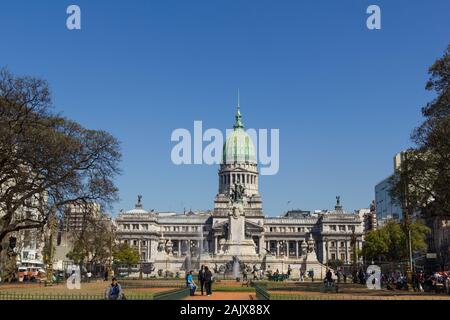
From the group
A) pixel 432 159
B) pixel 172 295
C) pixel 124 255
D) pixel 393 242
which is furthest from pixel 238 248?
pixel 172 295

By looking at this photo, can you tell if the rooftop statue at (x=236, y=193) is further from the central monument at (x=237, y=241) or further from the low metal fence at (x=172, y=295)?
the low metal fence at (x=172, y=295)

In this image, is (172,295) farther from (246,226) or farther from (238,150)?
(238,150)

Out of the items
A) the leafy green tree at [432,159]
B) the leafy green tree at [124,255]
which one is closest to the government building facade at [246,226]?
the leafy green tree at [124,255]

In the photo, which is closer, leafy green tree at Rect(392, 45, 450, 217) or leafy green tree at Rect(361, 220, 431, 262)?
leafy green tree at Rect(392, 45, 450, 217)

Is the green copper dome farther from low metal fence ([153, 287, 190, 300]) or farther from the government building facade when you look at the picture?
low metal fence ([153, 287, 190, 300])

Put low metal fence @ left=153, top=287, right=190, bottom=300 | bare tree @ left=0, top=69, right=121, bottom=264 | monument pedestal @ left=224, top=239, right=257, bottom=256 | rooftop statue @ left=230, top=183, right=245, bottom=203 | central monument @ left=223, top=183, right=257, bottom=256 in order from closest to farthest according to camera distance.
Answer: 1. low metal fence @ left=153, top=287, right=190, bottom=300
2. bare tree @ left=0, top=69, right=121, bottom=264
3. monument pedestal @ left=224, top=239, right=257, bottom=256
4. central monument @ left=223, top=183, right=257, bottom=256
5. rooftop statue @ left=230, top=183, right=245, bottom=203

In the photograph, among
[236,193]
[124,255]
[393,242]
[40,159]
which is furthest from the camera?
[124,255]

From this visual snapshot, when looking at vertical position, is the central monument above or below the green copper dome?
below

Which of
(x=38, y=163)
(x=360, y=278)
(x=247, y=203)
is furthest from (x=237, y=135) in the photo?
(x=38, y=163)

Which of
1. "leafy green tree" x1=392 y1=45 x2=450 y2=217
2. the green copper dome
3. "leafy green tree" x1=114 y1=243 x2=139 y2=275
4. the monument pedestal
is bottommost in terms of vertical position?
"leafy green tree" x1=114 y1=243 x2=139 y2=275

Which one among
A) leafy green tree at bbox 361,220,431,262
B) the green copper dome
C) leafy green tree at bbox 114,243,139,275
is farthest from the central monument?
the green copper dome
